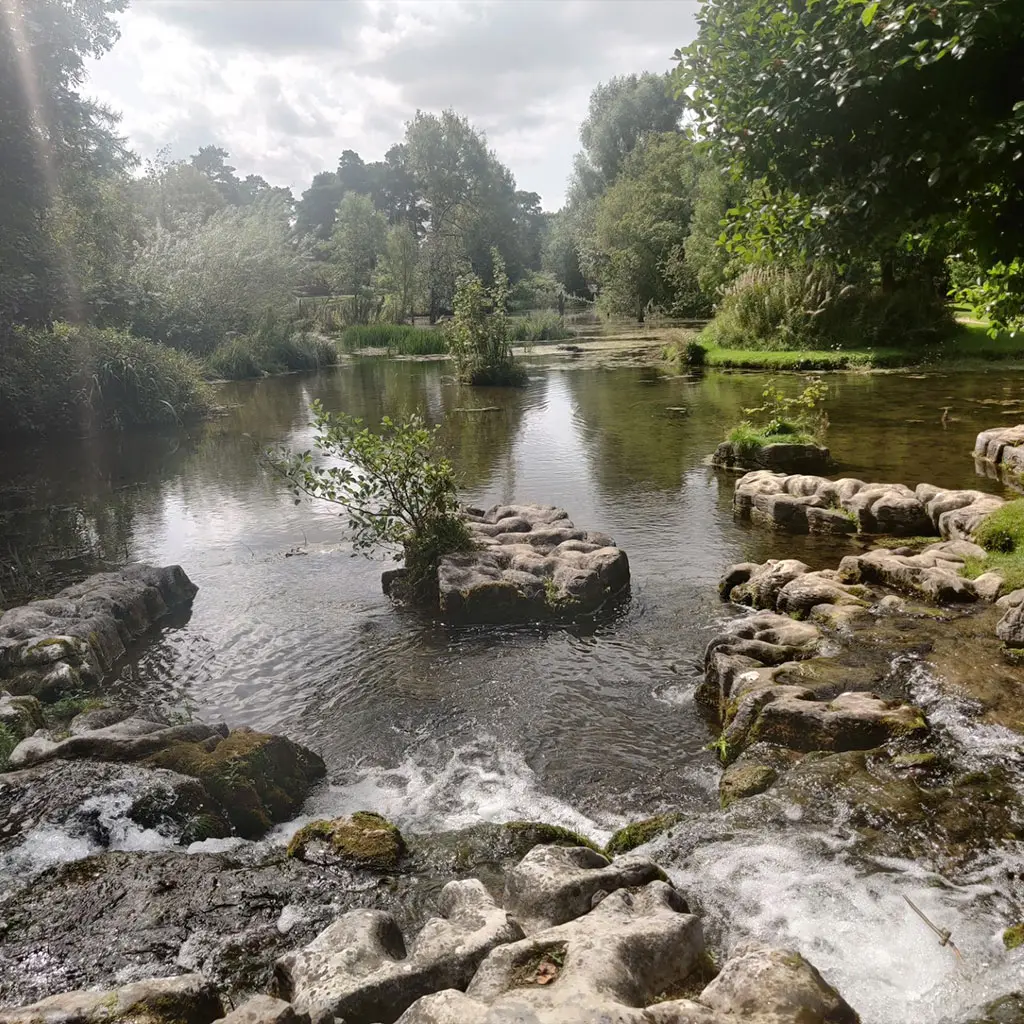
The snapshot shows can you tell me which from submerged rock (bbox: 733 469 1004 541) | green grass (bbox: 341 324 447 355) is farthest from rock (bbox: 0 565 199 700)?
green grass (bbox: 341 324 447 355)

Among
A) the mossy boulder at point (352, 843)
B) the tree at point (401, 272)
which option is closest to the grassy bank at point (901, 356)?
the mossy boulder at point (352, 843)

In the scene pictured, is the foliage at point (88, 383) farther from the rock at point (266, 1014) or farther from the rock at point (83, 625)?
the rock at point (266, 1014)

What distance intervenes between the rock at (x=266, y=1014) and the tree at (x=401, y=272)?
54173mm

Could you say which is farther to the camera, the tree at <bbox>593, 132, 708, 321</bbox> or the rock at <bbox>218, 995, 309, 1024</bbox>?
the tree at <bbox>593, 132, 708, 321</bbox>

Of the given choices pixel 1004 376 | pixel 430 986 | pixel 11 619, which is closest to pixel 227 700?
pixel 11 619

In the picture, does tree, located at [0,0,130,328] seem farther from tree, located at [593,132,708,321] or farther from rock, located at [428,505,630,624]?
tree, located at [593,132,708,321]

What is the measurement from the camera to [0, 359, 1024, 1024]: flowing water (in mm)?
4133

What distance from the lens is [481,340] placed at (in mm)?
28844

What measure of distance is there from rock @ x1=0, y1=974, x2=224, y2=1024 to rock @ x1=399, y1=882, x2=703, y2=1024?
101 cm

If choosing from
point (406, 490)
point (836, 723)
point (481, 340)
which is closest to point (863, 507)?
point (406, 490)

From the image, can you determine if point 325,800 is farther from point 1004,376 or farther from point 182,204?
point 182,204

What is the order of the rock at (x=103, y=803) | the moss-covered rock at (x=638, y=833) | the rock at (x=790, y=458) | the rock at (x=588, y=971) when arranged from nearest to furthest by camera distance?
the rock at (x=588, y=971), the moss-covered rock at (x=638, y=833), the rock at (x=103, y=803), the rock at (x=790, y=458)

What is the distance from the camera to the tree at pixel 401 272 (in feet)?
177

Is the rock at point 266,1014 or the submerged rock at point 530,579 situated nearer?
the rock at point 266,1014
